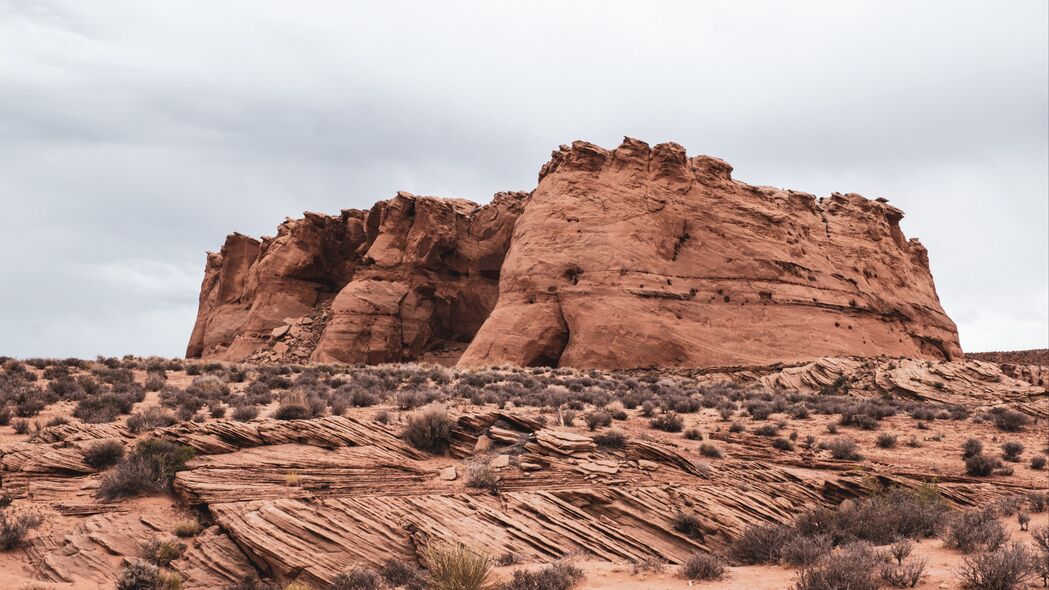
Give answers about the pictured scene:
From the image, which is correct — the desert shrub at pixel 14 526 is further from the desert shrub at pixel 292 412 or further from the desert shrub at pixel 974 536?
the desert shrub at pixel 974 536

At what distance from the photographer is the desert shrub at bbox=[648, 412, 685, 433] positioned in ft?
47.4

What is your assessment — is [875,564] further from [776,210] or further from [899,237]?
[899,237]

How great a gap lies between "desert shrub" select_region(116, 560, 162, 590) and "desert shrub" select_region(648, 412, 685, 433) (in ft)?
32.8

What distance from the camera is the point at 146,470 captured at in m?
9.55

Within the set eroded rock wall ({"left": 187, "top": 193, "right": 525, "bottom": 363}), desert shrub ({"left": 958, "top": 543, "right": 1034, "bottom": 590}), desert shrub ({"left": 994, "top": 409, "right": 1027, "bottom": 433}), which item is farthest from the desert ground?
eroded rock wall ({"left": 187, "top": 193, "right": 525, "bottom": 363})

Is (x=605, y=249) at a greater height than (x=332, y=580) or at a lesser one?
greater

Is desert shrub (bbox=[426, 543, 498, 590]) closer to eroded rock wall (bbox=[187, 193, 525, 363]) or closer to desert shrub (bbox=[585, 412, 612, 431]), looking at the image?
desert shrub (bbox=[585, 412, 612, 431])

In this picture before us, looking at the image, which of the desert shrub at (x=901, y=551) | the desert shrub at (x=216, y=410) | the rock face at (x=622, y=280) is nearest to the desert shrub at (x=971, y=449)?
the desert shrub at (x=901, y=551)

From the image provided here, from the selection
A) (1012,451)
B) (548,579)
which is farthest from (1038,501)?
(548,579)

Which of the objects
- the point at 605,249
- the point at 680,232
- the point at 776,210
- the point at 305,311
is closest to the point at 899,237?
the point at 776,210

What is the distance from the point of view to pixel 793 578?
6.94 m

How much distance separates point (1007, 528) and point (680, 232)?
2665 centimetres

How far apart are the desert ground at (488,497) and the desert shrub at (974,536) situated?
40 mm

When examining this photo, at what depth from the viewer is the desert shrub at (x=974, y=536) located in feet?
25.3
